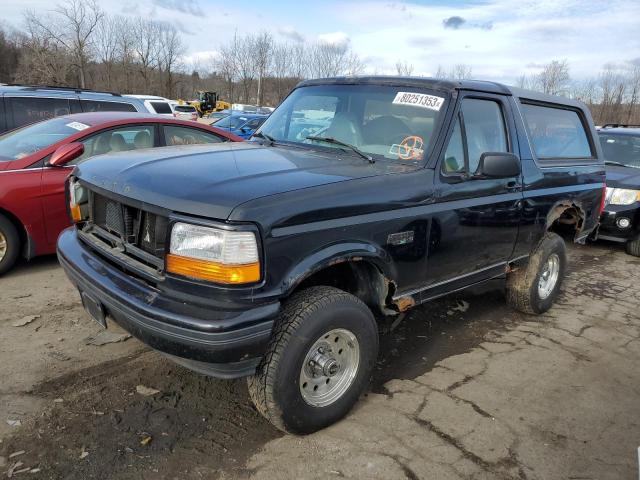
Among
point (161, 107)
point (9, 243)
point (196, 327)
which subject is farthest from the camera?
point (161, 107)

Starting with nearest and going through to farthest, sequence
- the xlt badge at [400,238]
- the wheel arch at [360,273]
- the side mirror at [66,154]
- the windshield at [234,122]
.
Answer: the wheel arch at [360,273] < the xlt badge at [400,238] < the side mirror at [66,154] < the windshield at [234,122]

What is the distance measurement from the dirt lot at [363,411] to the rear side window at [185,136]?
2.16 meters

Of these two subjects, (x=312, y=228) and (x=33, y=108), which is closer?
(x=312, y=228)

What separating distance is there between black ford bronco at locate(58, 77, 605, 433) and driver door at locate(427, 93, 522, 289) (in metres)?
0.01

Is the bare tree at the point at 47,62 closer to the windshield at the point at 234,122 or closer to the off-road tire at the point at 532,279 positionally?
the windshield at the point at 234,122

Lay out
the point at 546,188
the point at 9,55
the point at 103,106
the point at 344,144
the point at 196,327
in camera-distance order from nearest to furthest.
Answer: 1. the point at 196,327
2. the point at 344,144
3. the point at 546,188
4. the point at 103,106
5. the point at 9,55

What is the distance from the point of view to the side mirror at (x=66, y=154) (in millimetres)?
4773

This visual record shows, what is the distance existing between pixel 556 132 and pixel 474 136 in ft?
4.99

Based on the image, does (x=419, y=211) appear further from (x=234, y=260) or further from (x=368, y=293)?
(x=234, y=260)

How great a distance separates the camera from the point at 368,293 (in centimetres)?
304

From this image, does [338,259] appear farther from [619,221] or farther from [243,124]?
[243,124]

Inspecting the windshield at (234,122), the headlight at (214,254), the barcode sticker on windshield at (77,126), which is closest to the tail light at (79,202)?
the headlight at (214,254)

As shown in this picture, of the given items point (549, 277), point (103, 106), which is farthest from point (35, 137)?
point (549, 277)

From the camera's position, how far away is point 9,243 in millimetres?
4703
